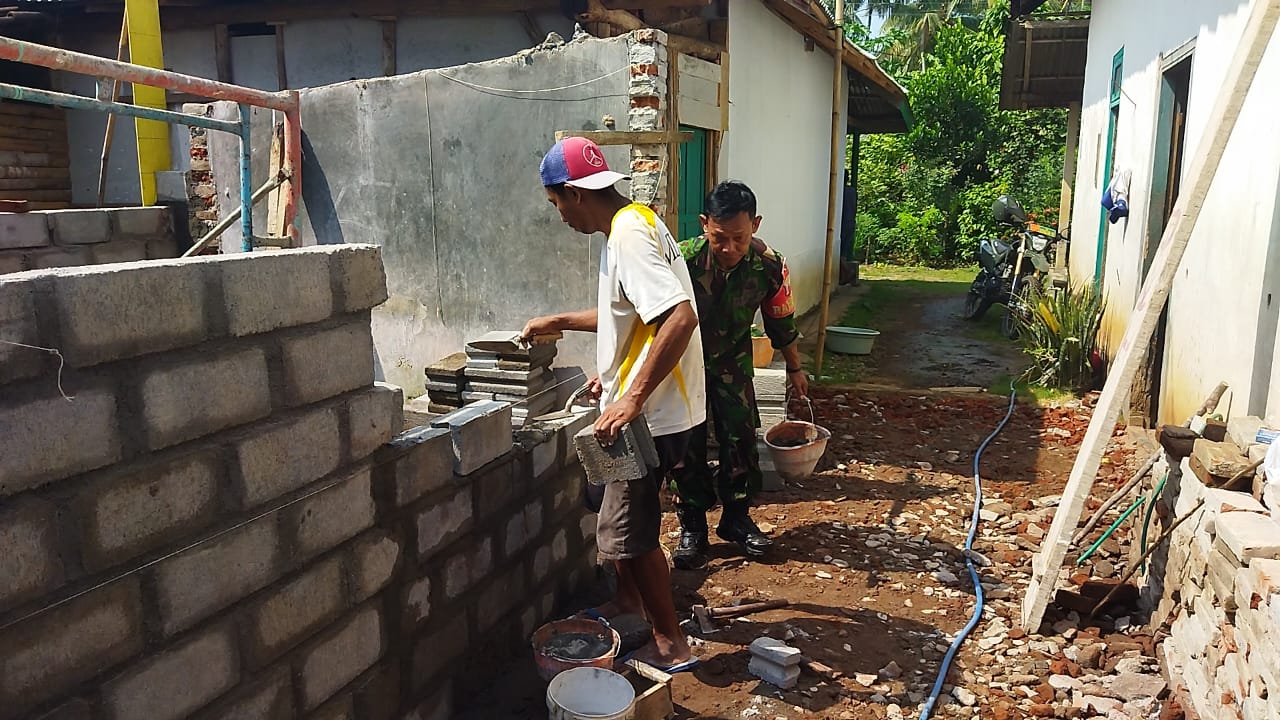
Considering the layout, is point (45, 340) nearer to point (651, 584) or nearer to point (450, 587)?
point (450, 587)

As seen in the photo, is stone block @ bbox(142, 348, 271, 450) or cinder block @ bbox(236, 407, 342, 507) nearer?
stone block @ bbox(142, 348, 271, 450)

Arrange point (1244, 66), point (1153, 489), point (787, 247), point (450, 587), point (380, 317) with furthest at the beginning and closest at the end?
point (787, 247)
point (380, 317)
point (1153, 489)
point (1244, 66)
point (450, 587)

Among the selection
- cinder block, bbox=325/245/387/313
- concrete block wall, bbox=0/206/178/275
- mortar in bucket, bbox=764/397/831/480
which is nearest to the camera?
cinder block, bbox=325/245/387/313

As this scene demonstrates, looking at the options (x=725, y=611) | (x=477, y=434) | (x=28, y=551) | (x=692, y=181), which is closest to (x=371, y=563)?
(x=477, y=434)

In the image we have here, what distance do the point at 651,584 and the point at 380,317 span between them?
4.16 metres

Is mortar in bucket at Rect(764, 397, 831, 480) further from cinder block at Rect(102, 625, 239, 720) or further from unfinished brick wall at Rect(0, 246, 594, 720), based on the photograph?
cinder block at Rect(102, 625, 239, 720)

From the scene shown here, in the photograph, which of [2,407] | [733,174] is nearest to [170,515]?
[2,407]

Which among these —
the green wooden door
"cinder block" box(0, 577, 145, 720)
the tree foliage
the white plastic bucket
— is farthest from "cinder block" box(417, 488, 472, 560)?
the tree foliage

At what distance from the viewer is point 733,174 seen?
8055mm

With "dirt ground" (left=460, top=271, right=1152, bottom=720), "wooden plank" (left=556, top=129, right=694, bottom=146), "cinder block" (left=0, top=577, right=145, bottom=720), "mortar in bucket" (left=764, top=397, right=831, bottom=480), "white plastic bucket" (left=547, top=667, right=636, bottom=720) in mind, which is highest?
"wooden plank" (left=556, top=129, right=694, bottom=146)

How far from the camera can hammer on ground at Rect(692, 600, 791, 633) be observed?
394cm

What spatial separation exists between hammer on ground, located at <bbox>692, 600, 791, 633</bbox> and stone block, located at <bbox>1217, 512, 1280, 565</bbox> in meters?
1.79

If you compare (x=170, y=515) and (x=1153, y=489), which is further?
(x=1153, y=489)

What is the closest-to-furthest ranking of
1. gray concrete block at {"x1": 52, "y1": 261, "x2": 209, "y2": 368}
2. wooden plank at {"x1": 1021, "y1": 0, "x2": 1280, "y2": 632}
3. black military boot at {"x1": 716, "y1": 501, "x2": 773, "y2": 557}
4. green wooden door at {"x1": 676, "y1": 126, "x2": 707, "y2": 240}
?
1. gray concrete block at {"x1": 52, "y1": 261, "x2": 209, "y2": 368}
2. wooden plank at {"x1": 1021, "y1": 0, "x2": 1280, "y2": 632}
3. black military boot at {"x1": 716, "y1": 501, "x2": 773, "y2": 557}
4. green wooden door at {"x1": 676, "y1": 126, "x2": 707, "y2": 240}
